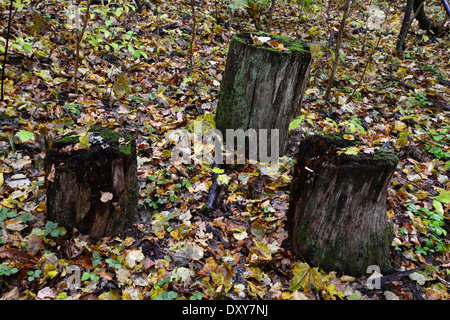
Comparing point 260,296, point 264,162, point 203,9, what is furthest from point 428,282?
point 203,9

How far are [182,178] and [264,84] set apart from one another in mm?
1326

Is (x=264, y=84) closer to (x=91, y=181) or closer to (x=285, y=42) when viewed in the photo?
(x=285, y=42)

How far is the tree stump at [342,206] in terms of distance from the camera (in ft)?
6.81

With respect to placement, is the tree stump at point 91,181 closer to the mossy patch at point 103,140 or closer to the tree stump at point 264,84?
the mossy patch at point 103,140

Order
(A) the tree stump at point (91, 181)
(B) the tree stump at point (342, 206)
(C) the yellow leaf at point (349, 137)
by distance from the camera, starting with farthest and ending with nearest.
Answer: (C) the yellow leaf at point (349, 137) → (A) the tree stump at point (91, 181) → (B) the tree stump at point (342, 206)

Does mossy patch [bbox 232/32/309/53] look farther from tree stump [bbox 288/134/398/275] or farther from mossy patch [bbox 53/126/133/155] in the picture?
mossy patch [bbox 53/126/133/155]

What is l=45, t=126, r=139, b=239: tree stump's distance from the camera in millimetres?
2189

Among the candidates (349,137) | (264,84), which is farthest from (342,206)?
(264,84)

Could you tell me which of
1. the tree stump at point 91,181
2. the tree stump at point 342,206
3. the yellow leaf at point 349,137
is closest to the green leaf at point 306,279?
the tree stump at point 342,206

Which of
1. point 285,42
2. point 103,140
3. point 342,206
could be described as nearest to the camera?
point 342,206

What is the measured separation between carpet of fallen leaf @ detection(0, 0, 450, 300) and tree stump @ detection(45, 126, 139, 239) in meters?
0.12

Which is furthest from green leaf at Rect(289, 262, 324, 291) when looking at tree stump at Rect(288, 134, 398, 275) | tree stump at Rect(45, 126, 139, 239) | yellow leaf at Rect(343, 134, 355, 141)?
tree stump at Rect(45, 126, 139, 239)

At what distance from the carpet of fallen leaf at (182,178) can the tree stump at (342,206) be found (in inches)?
6.0

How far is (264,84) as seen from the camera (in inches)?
123
